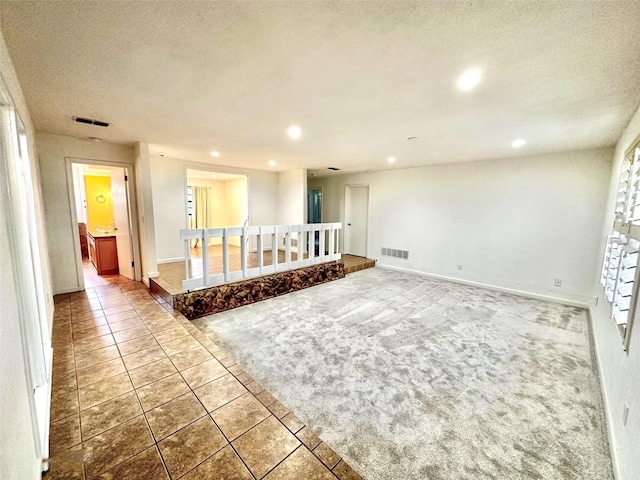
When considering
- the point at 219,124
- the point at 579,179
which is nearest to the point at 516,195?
the point at 579,179

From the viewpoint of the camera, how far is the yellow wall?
6.32 m

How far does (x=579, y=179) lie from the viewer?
400cm

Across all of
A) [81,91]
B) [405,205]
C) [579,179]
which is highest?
[81,91]

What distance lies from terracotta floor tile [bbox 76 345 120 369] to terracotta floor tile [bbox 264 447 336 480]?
6.19ft

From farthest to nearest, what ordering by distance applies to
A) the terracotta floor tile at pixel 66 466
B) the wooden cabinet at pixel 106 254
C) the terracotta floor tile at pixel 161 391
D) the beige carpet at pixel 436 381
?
the wooden cabinet at pixel 106 254 < the terracotta floor tile at pixel 161 391 < the beige carpet at pixel 436 381 < the terracotta floor tile at pixel 66 466

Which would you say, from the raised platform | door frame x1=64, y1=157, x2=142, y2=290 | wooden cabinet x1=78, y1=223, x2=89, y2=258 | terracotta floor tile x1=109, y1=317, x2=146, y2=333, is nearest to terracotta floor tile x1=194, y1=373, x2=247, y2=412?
terracotta floor tile x1=109, y1=317, x2=146, y2=333

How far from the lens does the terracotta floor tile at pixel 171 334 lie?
8.60 feet

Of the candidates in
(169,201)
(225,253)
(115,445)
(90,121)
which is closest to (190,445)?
(115,445)

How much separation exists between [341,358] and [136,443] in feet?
5.70

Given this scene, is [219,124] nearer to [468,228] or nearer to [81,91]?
[81,91]

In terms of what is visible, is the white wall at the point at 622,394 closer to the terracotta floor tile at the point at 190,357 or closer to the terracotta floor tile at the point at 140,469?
the terracotta floor tile at the point at 140,469

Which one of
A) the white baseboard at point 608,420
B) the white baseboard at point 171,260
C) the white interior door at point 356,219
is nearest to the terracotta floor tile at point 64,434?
the white baseboard at point 608,420

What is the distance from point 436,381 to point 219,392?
6.08ft

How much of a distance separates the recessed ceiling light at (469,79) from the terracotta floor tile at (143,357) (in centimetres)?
339
